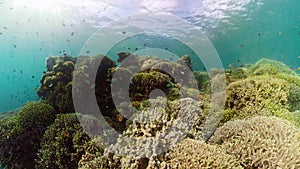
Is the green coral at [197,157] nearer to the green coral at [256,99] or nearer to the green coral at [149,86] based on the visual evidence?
the green coral at [256,99]

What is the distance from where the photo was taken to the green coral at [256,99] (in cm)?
484

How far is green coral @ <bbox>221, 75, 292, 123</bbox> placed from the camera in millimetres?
4840

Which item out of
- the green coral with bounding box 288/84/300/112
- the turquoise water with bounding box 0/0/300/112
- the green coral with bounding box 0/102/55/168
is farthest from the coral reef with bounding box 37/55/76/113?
the green coral with bounding box 288/84/300/112

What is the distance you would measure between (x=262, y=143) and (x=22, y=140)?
238 inches

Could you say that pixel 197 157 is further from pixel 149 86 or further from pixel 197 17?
pixel 197 17

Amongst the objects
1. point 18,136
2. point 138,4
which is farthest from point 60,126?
point 138,4

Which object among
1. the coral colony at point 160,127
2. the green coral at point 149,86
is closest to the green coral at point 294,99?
the coral colony at point 160,127

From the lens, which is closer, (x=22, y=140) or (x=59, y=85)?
(x=22, y=140)

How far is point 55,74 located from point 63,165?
217 inches

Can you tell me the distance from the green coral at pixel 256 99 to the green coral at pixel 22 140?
520cm

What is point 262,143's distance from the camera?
124 inches

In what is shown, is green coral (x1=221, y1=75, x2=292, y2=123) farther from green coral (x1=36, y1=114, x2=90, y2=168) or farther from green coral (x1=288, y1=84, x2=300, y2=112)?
green coral (x1=36, y1=114, x2=90, y2=168)

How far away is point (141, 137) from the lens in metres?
3.59

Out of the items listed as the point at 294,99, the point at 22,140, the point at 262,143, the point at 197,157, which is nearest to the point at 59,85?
the point at 22,140
